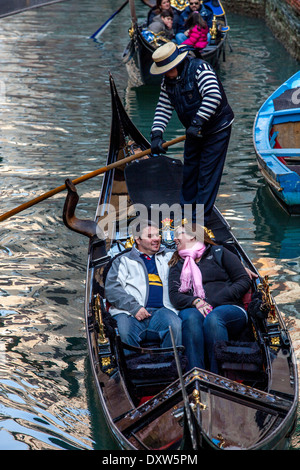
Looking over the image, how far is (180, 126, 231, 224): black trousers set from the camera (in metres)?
3.37

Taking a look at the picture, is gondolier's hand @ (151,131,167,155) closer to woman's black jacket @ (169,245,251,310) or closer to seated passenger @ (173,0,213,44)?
woman's black jacket @ (169,245,251,310)

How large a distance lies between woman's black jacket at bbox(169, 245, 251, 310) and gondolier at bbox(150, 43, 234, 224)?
2.44ft

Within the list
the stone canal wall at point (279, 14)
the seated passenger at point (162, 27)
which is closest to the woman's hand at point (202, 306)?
the seated passenger at point (162, 27)

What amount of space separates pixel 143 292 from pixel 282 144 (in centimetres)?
267

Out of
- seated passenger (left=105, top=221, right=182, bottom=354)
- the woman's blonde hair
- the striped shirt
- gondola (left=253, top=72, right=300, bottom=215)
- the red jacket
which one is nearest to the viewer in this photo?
seated passenger (left=105, top=221, right=182, bottom=354)

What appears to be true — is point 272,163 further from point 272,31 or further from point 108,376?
point 272,31

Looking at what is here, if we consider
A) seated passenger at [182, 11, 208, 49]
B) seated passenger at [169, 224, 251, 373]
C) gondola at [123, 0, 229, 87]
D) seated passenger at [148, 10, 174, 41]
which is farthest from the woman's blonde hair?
seated passenger at [148, 10, 174, 41]

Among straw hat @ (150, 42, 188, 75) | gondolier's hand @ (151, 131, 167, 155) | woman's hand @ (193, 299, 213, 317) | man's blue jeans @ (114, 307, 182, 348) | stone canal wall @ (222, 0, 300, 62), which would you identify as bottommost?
stone canal wall @ (222, 0, 300, 62)

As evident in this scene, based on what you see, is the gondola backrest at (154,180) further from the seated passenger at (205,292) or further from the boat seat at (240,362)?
the boat seat at (240,362)

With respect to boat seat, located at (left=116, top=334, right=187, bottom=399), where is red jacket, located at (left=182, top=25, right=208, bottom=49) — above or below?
below

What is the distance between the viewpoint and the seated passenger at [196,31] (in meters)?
6.81

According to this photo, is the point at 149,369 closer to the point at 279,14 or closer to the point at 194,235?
the point at 194,235

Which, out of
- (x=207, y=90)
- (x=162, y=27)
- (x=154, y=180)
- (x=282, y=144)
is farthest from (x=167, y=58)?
(x=162, y=27)

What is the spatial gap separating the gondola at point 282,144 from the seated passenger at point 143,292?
1.47m
